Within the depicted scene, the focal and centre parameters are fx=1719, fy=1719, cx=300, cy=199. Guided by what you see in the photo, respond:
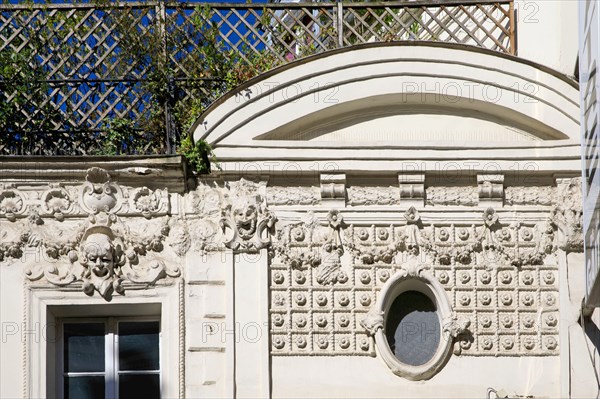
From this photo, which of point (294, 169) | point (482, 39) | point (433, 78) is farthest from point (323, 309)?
point (482, 39)

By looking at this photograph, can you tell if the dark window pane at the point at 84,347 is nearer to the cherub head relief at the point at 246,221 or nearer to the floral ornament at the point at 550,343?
the cherub head relief at the point at 246,221

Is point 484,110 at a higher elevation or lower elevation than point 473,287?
higher

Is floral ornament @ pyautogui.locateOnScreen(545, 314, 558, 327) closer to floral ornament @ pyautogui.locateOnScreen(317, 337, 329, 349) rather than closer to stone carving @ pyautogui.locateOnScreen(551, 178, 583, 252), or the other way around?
stone carving @ pyautogui.locateOnScreen(551, 178, 583, 252)

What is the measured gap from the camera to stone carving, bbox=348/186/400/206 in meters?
13.5

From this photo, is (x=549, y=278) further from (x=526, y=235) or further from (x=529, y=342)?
(x=529, y=342)

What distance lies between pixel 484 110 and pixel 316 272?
188 cm

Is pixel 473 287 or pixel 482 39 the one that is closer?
pixel 473 287

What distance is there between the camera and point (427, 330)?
13.5 metres

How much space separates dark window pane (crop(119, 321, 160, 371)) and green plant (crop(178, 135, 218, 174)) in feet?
4.19

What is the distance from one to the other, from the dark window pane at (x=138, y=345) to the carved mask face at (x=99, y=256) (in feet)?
1.72

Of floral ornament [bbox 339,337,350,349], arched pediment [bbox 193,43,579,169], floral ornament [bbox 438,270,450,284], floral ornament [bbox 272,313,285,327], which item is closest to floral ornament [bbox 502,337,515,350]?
floral ornament [bbox 438,270,450,284]

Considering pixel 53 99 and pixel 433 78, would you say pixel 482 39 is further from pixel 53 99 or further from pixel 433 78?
pixel 53 99

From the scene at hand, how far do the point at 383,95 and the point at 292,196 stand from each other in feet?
3.52

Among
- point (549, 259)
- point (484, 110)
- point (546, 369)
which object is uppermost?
point (484, 110)
